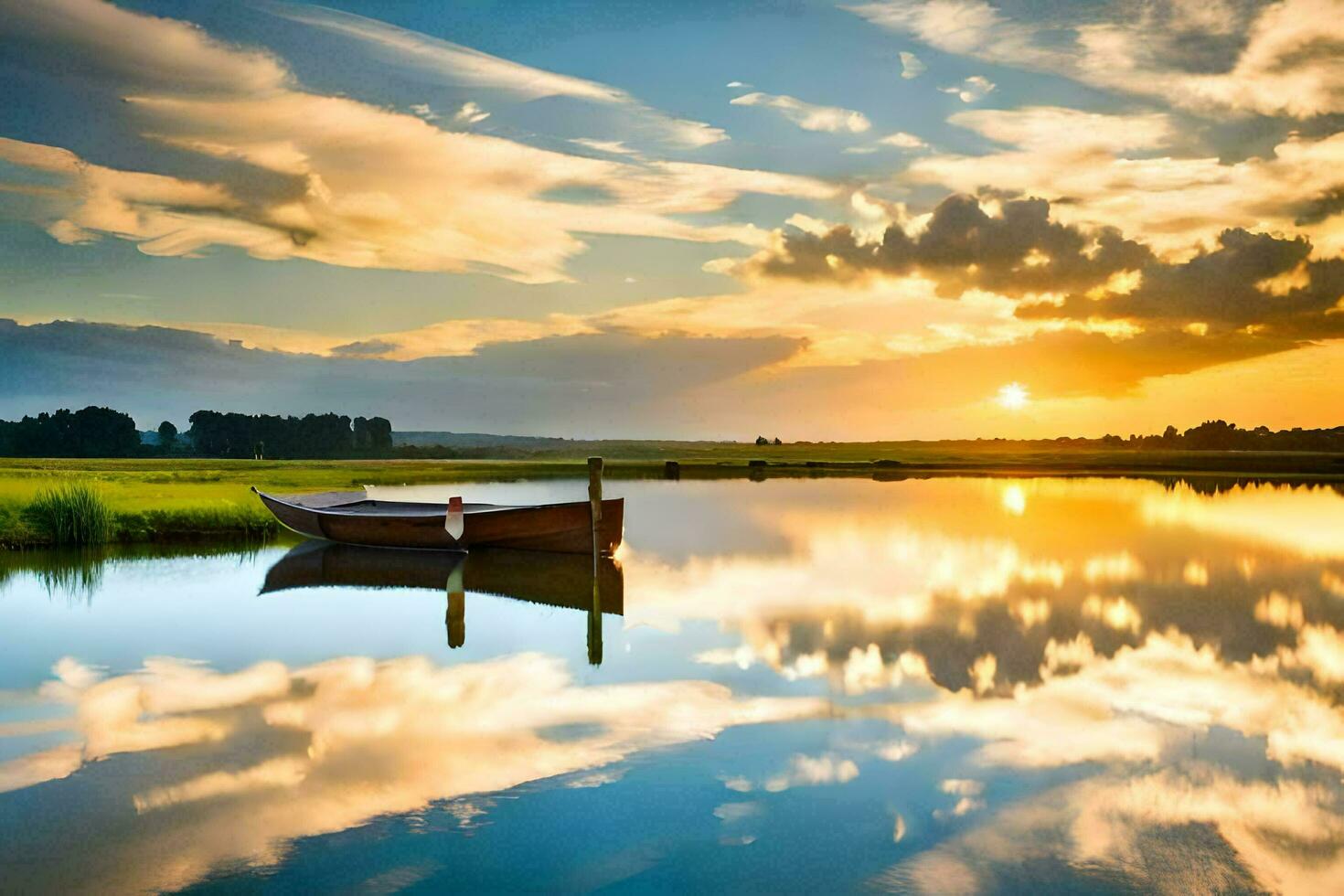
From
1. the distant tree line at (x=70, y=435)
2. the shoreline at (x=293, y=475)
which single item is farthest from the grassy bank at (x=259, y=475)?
the distant tree line at (x=70, y=435)

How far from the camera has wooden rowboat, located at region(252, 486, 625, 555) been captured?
1057 inches

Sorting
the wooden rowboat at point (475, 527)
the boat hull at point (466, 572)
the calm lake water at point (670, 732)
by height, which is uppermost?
the wooden rowboat at point (475, 527)

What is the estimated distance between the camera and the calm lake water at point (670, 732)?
7.62 m

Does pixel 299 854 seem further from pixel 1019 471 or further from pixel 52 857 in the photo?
pixel 1019 471

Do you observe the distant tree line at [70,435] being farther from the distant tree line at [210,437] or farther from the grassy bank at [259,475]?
the grassy bank at [259,475]

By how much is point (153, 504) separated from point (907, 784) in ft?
99.6

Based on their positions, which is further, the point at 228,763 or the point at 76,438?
the point at 76,438

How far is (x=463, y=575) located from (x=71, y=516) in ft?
40.7

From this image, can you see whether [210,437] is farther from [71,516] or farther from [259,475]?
[71,516]

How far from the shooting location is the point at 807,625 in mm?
17703

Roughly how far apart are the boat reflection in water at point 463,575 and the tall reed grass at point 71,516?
17.4ft

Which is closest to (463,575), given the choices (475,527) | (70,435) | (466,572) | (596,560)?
(466,572)

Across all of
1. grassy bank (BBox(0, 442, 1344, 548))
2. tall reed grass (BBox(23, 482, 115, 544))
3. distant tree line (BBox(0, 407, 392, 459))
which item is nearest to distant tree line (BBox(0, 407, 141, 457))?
distant tree line (BBox(0, 407, 392, 459))

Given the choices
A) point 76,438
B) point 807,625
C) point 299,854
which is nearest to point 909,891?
point 299,854
